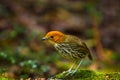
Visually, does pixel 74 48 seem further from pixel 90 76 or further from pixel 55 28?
pixel 55 28

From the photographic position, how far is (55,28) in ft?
45.3

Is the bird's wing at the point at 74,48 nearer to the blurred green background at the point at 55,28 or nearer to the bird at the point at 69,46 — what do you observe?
the bird at the point at 69,46

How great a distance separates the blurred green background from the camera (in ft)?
37.2

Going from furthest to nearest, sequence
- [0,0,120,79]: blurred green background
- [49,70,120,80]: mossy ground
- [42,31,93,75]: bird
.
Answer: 1. [0,0,120,79]: blurred green background
2. [42,31,93,75]: bird
3. [49,70,120,80]: mossy ground

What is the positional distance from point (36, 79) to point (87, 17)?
26.6 ft

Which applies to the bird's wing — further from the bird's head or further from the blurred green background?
the blurred green background

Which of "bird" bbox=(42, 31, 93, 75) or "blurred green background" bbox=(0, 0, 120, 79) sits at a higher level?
"blurred green background" bbox=(0, 0, 120, 79)

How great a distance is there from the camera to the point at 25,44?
40.4 ft

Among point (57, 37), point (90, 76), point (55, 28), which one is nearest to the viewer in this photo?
point (90, 76)

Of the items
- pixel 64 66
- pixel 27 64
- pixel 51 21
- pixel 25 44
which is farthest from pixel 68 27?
pixel 27 64

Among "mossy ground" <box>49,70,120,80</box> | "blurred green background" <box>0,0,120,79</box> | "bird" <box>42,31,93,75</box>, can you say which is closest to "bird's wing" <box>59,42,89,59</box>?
"bird" <box>42,31,93,75</box>

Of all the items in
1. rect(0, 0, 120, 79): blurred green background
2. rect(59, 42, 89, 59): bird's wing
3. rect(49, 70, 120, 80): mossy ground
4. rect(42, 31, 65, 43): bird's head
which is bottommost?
rect(49, 70, 120, 80): mossy ground

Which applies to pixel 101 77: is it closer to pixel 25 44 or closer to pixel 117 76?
pixel 117 76

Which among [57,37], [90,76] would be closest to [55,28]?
[57,37]
